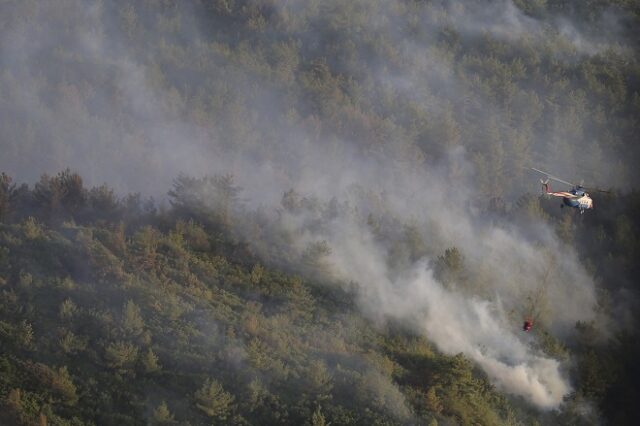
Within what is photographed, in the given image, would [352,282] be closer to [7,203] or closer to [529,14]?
[7,203]

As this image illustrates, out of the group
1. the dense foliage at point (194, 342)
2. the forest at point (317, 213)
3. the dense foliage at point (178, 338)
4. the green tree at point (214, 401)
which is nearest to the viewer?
the green tree at point (214, 401)

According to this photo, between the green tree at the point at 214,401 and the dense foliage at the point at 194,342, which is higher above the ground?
the dense foliage at the point at 194,342

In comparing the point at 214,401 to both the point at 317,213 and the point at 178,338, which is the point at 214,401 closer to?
the point at 178,338

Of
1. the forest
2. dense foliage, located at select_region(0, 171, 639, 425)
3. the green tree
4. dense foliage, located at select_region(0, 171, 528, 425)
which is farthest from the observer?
the forest

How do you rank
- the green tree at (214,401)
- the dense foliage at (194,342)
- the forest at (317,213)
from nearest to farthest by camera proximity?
the green tree at (214,401), the dense foliage at (194,342), the forest at (317,213)

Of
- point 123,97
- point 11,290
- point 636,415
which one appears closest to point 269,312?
point 11,290

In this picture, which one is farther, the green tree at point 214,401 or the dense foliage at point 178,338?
the dense foliage at point 178,338

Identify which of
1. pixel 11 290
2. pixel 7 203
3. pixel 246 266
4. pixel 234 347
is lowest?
pixel 11 290

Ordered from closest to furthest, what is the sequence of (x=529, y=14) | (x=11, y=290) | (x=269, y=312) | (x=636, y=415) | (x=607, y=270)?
(x=11, y=290) < (x=269, y=312) < (x=636, y=415) < (x=607, y=270) < (x=529, y=14)
